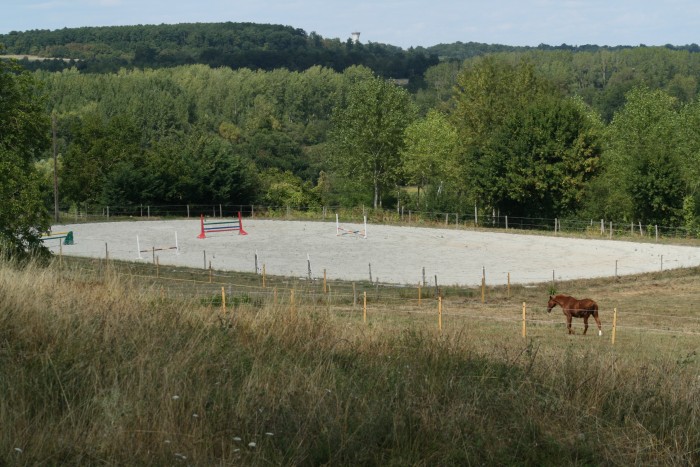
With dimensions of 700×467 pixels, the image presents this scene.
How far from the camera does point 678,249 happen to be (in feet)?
163

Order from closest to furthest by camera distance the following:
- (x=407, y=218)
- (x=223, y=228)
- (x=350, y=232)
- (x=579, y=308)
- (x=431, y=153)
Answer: (x=579, y=308) < (x=223, y=228) < (x=350, y=232) < (x=407, y=218) < (x=431, y=153)

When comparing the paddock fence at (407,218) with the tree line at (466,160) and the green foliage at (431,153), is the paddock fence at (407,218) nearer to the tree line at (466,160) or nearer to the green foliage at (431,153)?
the tree line at (466,160)

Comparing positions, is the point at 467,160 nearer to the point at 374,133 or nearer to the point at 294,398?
the point at 374,133

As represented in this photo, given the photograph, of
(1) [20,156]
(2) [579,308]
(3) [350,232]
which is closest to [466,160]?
(3) [350,232]

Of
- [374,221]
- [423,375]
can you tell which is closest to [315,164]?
[374,221]

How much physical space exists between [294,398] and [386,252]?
40667 millimetres

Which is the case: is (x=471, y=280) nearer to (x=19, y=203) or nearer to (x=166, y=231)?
(x=19, y=203)

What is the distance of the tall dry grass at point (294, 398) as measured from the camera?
623 centimetres

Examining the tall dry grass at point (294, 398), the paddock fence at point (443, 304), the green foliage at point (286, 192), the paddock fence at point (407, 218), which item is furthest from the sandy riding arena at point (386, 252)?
the tall dry grass at point (294, 398)

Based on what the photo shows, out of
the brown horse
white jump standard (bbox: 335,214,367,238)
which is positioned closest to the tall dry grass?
the brown horse

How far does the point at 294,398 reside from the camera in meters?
7.02

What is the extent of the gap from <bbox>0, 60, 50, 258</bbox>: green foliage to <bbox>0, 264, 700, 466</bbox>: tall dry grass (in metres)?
17.1

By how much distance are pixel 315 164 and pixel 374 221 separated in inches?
1977

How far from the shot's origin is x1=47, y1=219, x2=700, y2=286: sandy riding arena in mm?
39812
